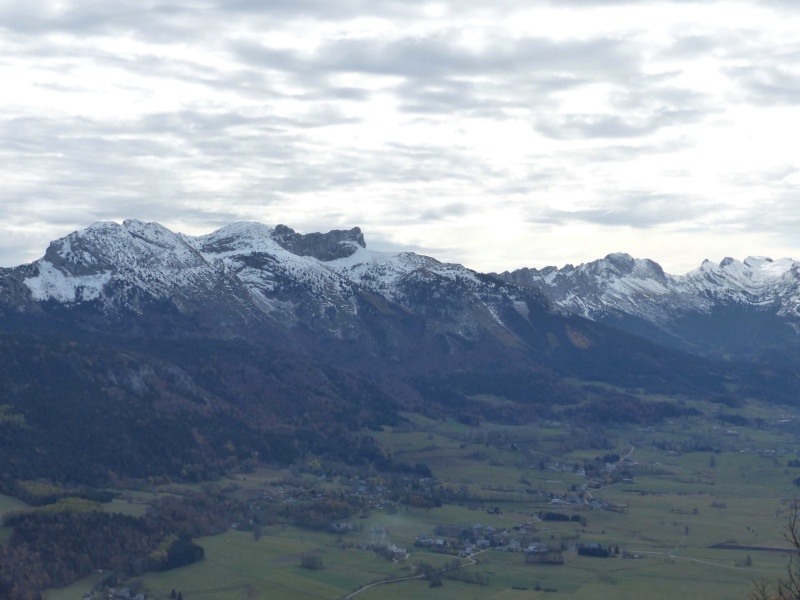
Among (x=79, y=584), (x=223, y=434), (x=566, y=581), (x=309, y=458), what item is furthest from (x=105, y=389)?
(x=566, y=581)

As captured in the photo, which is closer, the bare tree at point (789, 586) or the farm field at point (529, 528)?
the bare tree at point (789, 586)

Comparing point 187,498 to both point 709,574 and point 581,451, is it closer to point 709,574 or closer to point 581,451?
point 709,574

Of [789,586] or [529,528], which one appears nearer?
[789,586]

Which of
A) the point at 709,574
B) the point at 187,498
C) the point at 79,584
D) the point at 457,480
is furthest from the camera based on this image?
the point at 457,480

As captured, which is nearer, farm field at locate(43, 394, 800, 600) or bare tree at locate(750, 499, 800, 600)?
bare tree at locate(750, 499, 800, 600)

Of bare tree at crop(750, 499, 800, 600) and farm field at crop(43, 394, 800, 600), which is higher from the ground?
bare tree at crop(750, 499, 800, 600)

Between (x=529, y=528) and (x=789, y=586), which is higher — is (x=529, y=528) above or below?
below

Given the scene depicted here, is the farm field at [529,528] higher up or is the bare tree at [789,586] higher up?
the bare tree at [789,586]

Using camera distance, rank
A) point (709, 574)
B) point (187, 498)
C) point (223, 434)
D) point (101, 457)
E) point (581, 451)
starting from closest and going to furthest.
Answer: point (709, 574)
point (187, 498)
point (101, 457)
point (223, 434)
point (581, 451)
